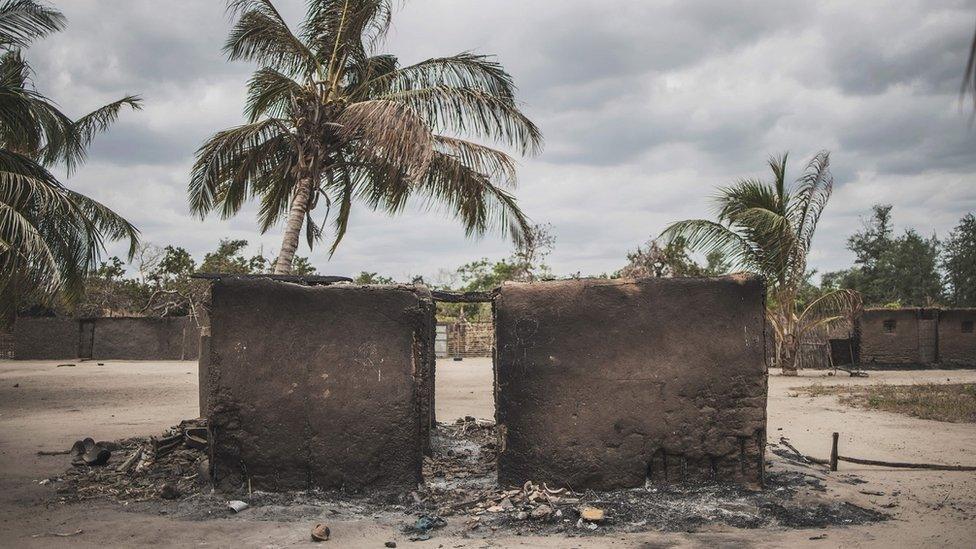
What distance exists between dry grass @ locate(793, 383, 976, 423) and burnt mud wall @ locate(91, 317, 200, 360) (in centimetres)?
1763

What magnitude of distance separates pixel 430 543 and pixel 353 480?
1229 mm

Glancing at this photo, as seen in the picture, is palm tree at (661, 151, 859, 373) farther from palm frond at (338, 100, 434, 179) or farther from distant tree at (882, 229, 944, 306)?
distant tree at (882, 229, 944, 306)

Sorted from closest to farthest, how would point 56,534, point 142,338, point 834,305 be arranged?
point 56,534
point 834,305
point 142,338

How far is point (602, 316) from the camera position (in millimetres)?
5695

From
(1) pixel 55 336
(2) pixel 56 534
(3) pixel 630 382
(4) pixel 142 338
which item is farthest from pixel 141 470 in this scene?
(1) pixel 55 336

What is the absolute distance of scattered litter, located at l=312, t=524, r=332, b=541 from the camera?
15.3 ft

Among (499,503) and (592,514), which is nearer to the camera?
(592,514)

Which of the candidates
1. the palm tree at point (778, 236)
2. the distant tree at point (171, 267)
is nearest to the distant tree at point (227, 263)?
the distant tree at point (171, 267)

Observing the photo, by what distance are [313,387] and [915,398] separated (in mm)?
10451

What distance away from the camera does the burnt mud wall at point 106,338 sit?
71.3ft

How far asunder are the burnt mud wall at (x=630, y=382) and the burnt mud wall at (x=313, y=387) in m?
0.83

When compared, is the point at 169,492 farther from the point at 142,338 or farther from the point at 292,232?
the point at 142,338

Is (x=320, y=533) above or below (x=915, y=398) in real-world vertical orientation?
below

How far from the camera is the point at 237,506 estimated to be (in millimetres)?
5371
